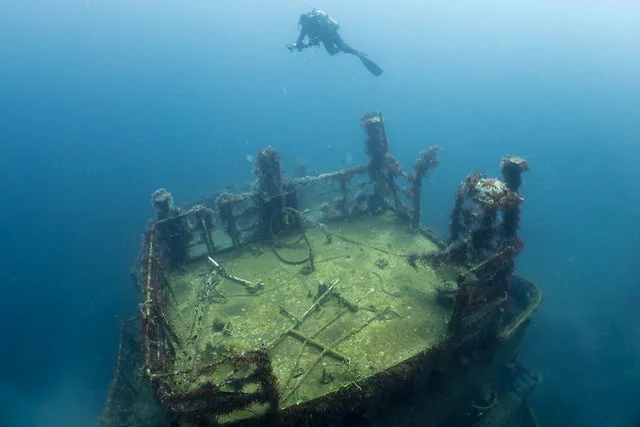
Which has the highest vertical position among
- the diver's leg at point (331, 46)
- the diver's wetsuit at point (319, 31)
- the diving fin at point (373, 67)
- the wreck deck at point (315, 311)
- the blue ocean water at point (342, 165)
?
the diver's wetsuit at point (319, 31)

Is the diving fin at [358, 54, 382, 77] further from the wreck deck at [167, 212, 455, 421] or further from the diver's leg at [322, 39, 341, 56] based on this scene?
the wreck deck at [167, 212, 455, 421]

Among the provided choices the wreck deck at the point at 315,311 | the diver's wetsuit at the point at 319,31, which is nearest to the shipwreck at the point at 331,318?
the wreck deck at the point at 315,311

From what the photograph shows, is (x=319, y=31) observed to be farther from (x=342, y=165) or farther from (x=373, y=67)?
(x=342, y=165)

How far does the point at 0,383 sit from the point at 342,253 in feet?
109

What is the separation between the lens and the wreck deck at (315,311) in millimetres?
8383

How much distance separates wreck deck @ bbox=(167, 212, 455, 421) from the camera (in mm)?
8383

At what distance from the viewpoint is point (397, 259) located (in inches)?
492

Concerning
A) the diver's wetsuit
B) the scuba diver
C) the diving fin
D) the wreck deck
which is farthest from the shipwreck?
the diver's wetsuit

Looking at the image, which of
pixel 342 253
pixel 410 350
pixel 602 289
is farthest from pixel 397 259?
pixel 602 289

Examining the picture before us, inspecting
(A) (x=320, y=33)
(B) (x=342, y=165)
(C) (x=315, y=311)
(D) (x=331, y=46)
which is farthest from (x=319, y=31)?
(B) (x=342, y=165)

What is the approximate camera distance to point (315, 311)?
1023 centimetres

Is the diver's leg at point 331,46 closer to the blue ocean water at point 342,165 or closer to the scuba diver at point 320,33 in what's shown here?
the scuba diver at point 320,33

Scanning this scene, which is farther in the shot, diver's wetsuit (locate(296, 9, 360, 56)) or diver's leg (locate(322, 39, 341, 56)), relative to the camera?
diver's leg (locate(322, 39, 341, 56))

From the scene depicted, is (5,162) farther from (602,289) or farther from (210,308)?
(602,289)
